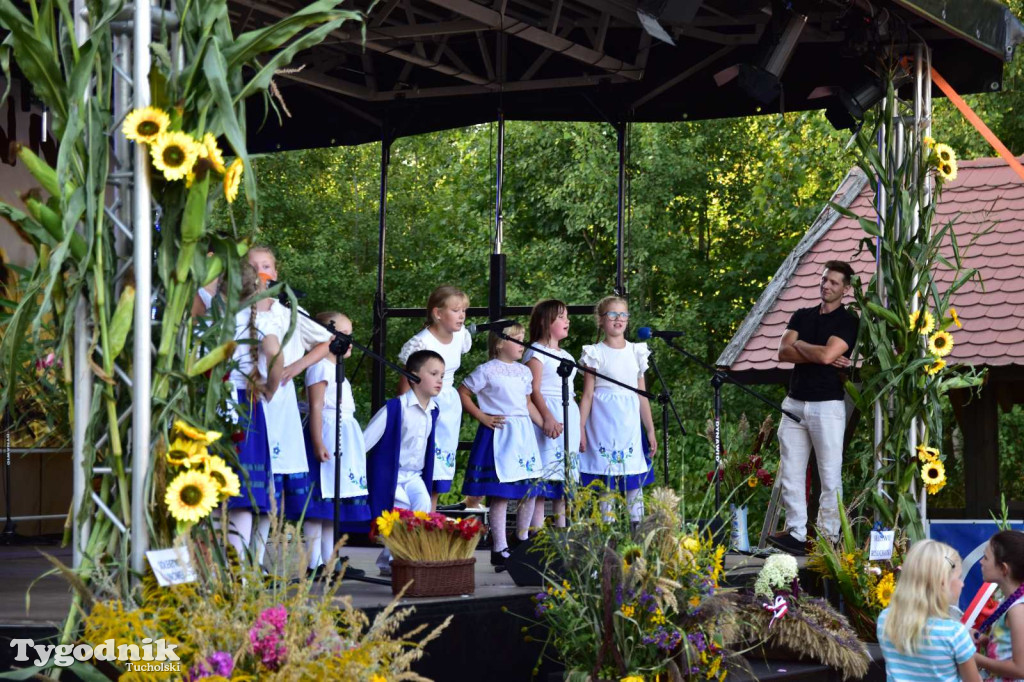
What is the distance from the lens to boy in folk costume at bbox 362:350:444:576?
632 centimetres

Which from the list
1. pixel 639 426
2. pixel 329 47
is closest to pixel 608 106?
pixel 329 47

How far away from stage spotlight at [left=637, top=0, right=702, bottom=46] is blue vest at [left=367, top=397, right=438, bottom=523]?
2339 millimetres

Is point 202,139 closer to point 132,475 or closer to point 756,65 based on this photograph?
point 132,475

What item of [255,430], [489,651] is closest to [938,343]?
[489,651]

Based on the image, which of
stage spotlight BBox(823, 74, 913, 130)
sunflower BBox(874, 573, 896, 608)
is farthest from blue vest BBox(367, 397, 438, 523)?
stage spotlight BBox(823, 74, 913, 130)

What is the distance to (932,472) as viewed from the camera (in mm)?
7109

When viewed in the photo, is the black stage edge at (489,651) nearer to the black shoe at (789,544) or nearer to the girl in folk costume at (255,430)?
the girl in folk costume at (255,430)

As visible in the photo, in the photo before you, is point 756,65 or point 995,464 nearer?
point 756,65

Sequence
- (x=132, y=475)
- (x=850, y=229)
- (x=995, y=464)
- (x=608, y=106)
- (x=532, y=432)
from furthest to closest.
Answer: (x=850, y=229) → (x=995, y=464) → (x=608, y=106) → (x=532, y=432) → (x=132, y=475)

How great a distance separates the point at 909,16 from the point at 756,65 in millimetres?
923

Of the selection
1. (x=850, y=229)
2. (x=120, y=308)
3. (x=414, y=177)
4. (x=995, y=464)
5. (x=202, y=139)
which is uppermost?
(x=414, y=177)

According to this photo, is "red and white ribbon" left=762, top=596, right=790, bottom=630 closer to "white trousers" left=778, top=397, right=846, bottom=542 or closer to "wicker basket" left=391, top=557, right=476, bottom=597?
"wicker basket" left=391, top=557, right=476, bottom=597

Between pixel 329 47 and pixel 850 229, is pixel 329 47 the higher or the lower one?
the higher one

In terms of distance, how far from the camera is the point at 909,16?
23.5 ft
